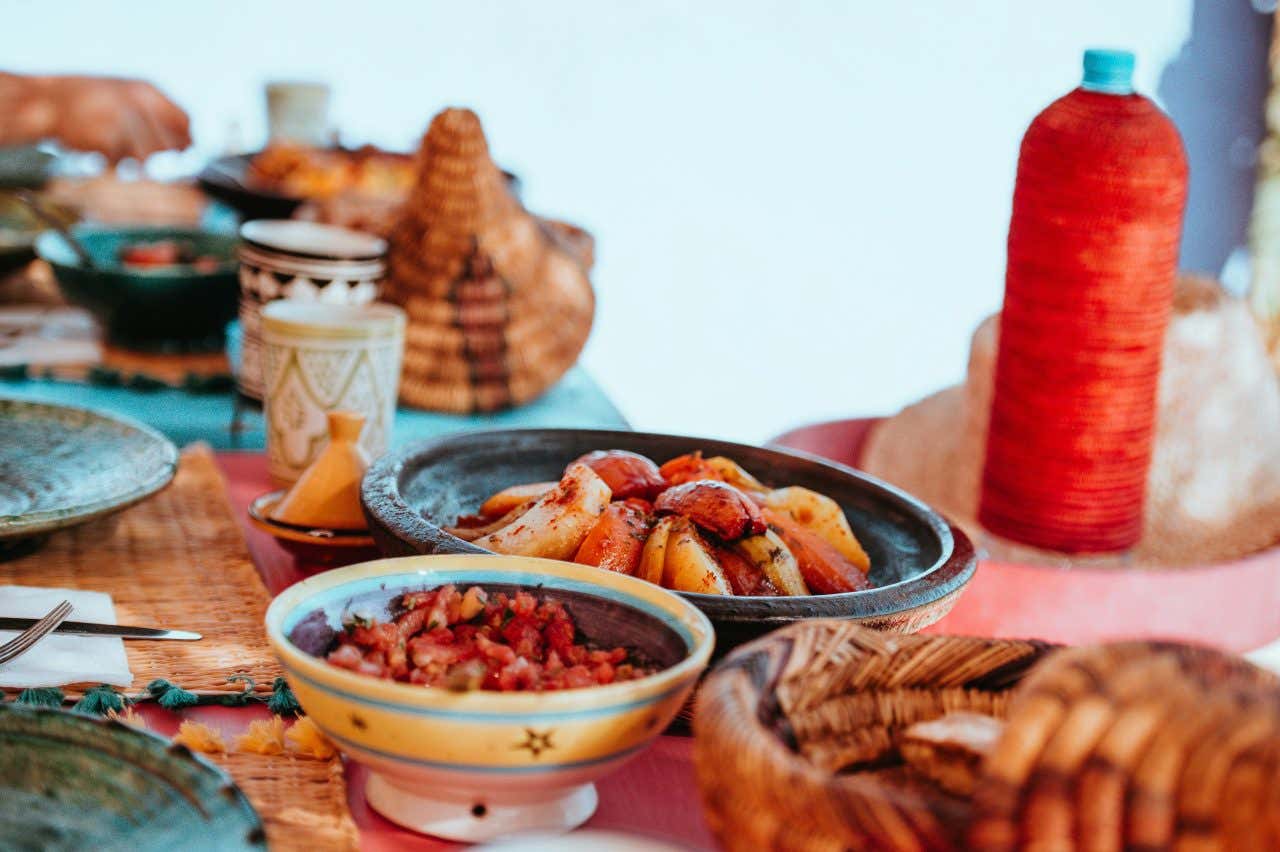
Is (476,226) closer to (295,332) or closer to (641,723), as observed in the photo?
(295,332)

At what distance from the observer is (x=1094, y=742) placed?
1.77 feet

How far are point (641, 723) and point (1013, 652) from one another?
0.21 metres

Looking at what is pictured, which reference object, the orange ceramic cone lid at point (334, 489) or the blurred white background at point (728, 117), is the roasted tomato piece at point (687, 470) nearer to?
the orange ceramic cone lid at point (334, 489)

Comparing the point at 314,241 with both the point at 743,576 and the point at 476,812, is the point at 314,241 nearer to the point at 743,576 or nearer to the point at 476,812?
the point at 743,576

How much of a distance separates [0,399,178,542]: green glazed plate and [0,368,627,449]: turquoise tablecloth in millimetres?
318

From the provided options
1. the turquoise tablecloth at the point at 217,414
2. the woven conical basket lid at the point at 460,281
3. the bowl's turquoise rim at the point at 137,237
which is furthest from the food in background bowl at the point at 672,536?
the bowl's turquoise rim at the point at 137,237

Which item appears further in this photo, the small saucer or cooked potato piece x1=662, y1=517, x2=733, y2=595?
the small saucer

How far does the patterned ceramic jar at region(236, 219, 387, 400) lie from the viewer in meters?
1.75

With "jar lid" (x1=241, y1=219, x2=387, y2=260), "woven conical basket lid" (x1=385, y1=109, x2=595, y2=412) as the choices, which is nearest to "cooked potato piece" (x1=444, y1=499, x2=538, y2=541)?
"jar lid" (x1=241, y1=219, x2=387, y2=260)

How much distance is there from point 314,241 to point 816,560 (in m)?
1.06

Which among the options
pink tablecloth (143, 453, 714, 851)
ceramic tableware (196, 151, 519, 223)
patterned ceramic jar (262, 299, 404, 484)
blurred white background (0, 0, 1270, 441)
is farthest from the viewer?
blurred white background (0, 0, 1270, 441)

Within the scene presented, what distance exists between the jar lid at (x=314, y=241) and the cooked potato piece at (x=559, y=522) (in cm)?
82

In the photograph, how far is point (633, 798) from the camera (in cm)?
88

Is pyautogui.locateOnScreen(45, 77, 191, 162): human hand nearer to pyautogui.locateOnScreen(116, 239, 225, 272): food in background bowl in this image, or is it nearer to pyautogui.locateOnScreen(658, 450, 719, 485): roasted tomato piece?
pyautogui.locateOnScreen(116, 239, 225, 272): food in background bowl
